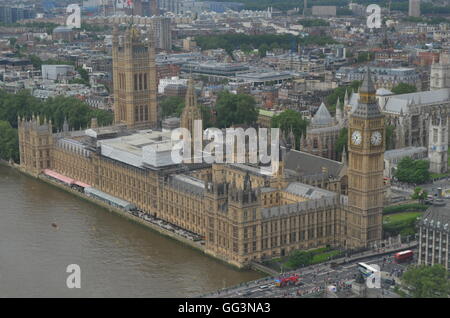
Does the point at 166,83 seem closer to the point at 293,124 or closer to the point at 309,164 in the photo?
the point at 293,124

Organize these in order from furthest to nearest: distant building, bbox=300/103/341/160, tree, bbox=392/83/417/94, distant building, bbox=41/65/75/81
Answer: distant building, bbox=41/65/75/81 < tree, bbox=392/83/417/94 < distant building, bbox=300/103/341/160

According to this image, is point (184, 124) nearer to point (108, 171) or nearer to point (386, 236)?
point (108, 171)

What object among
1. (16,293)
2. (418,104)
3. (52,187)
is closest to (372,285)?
(16,293)

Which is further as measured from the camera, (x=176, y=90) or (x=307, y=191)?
(x=176, y=90)

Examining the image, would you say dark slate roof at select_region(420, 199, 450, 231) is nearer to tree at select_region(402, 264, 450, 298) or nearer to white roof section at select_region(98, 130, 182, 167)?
tree at select_region(402, 264, 450, 298)

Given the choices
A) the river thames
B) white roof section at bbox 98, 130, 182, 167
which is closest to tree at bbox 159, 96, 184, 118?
white roof section at bbox 98, 130, 182, 167

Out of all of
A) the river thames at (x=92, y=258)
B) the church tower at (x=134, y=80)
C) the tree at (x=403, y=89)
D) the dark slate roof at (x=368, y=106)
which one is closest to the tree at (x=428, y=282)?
the river thames at (x=92, y=258)

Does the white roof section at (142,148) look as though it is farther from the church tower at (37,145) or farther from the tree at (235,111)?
the tree at (235,111)

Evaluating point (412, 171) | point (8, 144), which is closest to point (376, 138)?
point (412, 171)
